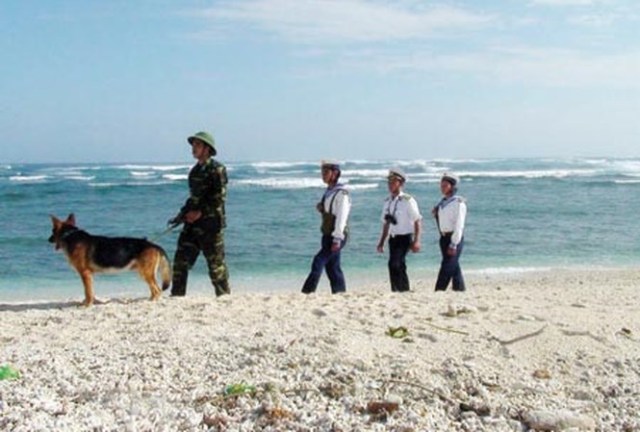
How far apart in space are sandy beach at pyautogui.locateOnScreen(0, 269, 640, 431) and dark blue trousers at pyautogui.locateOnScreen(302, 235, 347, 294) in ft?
2.39

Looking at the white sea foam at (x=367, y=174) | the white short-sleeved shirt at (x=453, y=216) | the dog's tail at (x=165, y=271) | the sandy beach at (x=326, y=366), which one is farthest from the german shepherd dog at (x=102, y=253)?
the white sea foam at (x=367, y=174)

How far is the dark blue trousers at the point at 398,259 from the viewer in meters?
9.16

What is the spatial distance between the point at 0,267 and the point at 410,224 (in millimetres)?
9483

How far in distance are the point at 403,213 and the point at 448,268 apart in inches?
34.9

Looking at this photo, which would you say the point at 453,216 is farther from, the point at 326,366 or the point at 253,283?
the point at 253,283

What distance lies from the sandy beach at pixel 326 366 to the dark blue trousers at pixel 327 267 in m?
0.73

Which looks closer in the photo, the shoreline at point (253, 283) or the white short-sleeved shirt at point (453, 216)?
the white short-sleeved shirt at point (453, 216)

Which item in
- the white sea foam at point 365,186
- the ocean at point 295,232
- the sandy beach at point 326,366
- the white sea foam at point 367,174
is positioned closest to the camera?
the sandy beach at point 326,366

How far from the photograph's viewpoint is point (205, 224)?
862 centimetres

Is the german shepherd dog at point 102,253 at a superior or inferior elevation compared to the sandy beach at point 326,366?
superior

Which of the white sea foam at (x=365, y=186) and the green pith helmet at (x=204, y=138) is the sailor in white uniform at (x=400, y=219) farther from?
the white sea foam at (x=365, y=186)

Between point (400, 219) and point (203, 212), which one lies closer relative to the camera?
point (203, 212)

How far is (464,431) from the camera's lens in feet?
15.3

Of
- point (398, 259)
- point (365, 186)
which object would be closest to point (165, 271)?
point (398, 259)
